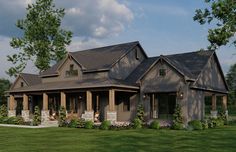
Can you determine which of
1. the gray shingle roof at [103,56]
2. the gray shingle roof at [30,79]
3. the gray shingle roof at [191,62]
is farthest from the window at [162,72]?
the gray shingle roof at [30,79]

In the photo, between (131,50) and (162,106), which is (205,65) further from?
(131,50)

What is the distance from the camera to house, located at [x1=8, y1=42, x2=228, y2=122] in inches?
1205

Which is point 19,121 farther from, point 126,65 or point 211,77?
point 211,77

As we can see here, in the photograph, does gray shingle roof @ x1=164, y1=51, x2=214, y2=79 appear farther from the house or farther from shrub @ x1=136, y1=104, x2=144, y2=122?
shrub @ x1=136, y1=104, x2=144, y2=122

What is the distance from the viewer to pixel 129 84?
3256 cm

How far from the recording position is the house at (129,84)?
100 ft

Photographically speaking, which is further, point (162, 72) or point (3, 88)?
point (3, 88)

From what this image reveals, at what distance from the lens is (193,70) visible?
32.2m

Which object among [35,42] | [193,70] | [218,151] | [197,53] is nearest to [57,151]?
[218,151]

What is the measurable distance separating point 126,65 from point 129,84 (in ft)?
14.2

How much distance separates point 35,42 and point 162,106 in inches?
1284

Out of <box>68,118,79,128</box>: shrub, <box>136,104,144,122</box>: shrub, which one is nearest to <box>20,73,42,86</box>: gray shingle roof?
<box>68,118,79,128</box>: shrub

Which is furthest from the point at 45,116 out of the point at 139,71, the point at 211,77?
the point at 211,77

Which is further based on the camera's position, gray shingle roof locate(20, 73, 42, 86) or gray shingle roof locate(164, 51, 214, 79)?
gray shingle roof locate(20, 73, 42, 86)
